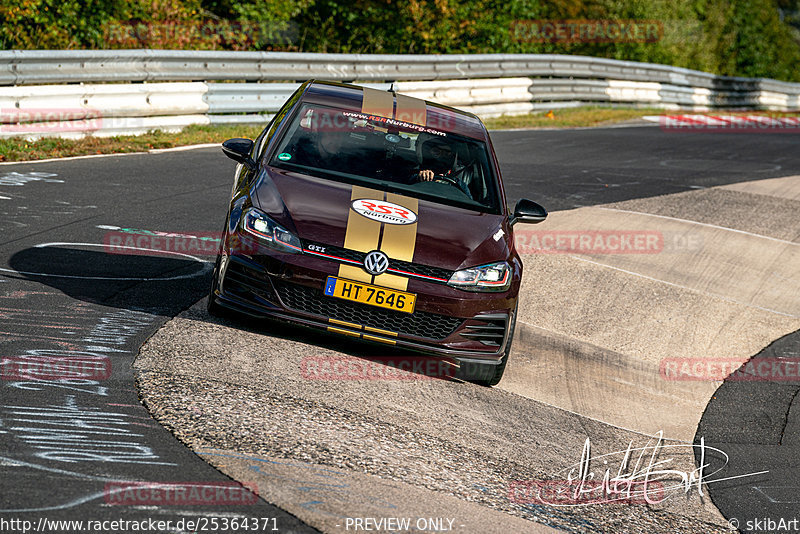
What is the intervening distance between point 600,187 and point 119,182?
665cm

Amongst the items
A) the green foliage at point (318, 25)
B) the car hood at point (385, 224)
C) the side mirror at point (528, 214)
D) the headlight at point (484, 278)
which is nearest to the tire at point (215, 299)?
the car hood at point (385, 224)

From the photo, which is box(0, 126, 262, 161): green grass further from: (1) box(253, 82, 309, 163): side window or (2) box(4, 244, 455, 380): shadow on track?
(1) box(253, 82, 309, 163): side window

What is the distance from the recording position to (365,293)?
5656 millimetres

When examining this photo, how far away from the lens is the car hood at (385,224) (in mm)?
5766

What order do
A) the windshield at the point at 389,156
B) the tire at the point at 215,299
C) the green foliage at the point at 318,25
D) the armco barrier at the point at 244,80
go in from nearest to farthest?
the tire at the point at 215,299
the windshield at the point at 389,156
the armco barrier at the point at 244,80
the green foliage at the point at 318,25

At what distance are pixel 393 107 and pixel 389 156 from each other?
60cm

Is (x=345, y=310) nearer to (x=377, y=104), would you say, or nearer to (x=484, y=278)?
(x=484, y=278)

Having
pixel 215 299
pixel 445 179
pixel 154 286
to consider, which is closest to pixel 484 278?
pixel 445 179

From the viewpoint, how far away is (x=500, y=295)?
5984 millimetres

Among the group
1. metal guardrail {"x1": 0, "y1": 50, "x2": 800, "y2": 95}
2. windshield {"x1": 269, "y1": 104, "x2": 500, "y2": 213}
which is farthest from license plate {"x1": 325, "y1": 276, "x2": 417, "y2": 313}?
metal guardrail {"x1": 0, "y1": 50, "x2": 800, "y2": 95}

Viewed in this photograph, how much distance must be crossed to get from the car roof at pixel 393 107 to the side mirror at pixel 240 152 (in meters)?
0.62

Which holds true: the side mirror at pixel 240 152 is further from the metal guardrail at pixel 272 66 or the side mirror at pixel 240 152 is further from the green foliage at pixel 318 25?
the green foliage at pixel 318 25

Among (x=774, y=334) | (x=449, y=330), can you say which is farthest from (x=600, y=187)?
(x=449, y=330)

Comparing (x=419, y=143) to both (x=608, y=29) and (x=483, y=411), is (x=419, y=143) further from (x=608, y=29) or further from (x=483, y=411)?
(x=608, y=29)
